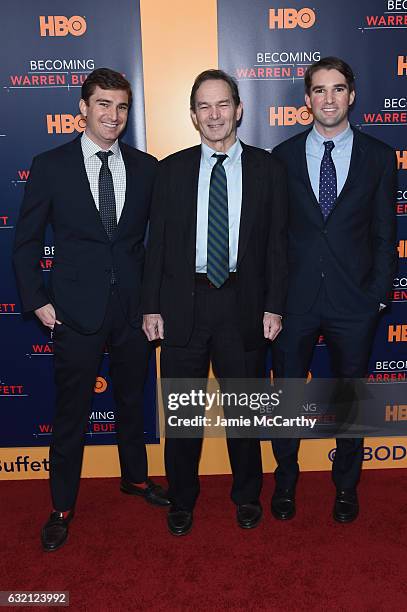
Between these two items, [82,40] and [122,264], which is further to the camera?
[82,40]

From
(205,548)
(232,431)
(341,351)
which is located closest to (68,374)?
(232,431)

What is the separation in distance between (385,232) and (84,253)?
1395 mm

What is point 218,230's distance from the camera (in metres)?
2.73

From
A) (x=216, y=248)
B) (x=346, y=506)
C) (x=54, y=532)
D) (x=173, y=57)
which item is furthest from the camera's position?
(x=173, y=57)

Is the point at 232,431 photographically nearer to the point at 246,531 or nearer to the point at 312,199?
the point at 246,531

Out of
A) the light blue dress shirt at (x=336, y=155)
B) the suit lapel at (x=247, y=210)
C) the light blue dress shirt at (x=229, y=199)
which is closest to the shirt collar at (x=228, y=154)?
the light blue dress shirt at (x=229, y=199)

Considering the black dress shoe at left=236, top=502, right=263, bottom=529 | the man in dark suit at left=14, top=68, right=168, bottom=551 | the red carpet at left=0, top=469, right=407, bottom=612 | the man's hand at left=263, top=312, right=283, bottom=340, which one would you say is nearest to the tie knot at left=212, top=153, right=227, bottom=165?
the man in dark suit at left=14, top=68, right=168, bottom=551

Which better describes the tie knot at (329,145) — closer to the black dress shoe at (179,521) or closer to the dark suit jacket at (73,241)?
the dark suit jacket at (73,241)

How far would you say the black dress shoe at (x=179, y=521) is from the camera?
303 centimetres

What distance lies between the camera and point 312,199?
285 cm

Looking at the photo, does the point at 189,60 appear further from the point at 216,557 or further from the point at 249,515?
the point at 216,557

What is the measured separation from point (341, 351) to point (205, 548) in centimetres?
113

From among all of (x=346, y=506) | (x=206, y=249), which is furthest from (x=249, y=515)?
(x=206, y=249)

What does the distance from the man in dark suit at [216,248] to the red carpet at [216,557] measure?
32.6 inches
